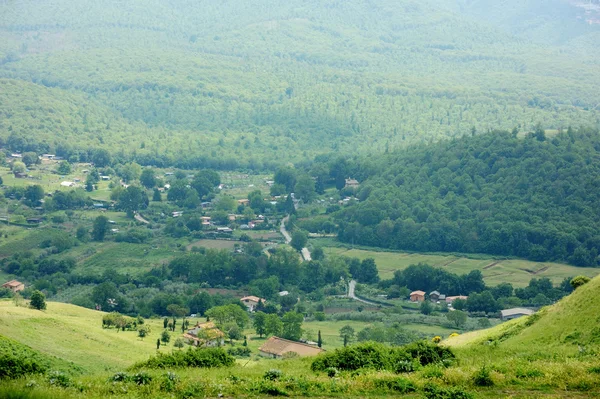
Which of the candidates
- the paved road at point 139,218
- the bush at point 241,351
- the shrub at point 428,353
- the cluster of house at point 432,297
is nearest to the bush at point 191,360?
the shrub at point 428,353

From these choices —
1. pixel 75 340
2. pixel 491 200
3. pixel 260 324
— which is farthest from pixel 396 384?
pixel 491 200

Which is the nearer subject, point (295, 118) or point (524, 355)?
point (524, 355)

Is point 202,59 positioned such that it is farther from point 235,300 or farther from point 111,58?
point 235,300

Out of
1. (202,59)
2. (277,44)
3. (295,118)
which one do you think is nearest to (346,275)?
(295,118)

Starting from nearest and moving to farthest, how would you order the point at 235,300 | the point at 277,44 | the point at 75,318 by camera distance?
the point at 75,318
the point at 235,300
the point at 277,44

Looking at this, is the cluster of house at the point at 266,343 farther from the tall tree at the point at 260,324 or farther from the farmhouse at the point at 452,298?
the farmhouse at the point at 452,298

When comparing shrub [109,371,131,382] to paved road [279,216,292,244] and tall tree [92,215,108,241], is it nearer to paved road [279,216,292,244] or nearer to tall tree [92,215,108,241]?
paved road [279,216,292,244]
